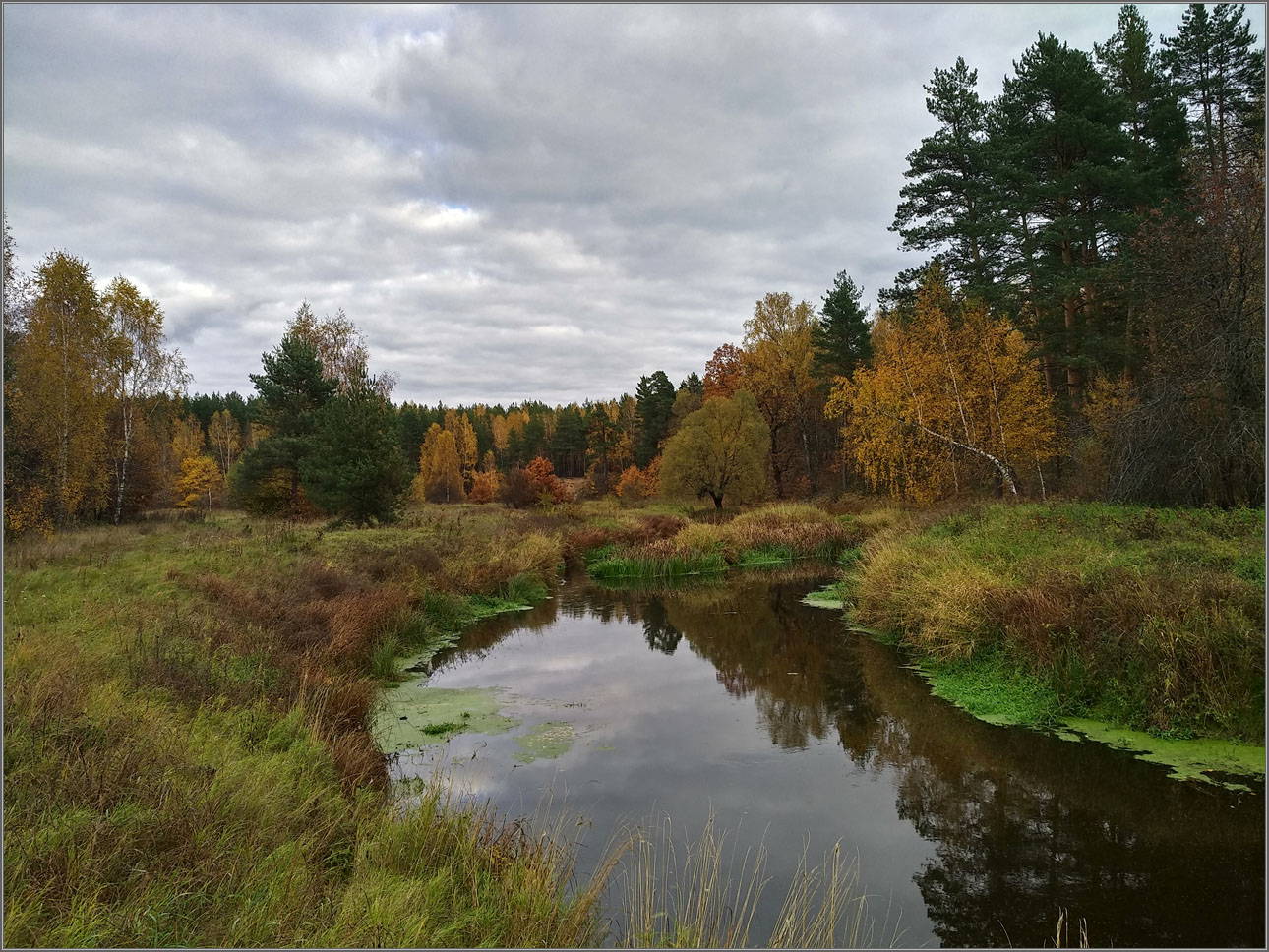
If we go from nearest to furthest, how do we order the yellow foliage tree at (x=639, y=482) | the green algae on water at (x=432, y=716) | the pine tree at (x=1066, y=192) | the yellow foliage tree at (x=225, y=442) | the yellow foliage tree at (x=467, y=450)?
the green algae on water at (x=432, y=716) < the pine tree at (x=1066, y=192) < the yellow foliage tree at (x=639, y=482) < the yellow foliage tree at (x=225, y=442) < the yellow foliage tree at (x=467, y=450)

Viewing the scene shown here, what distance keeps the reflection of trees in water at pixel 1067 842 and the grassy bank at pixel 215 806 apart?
3.49 metres

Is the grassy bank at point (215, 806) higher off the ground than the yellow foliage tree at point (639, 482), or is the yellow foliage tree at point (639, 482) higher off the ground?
the yellow foliage tree at point (639, 482)

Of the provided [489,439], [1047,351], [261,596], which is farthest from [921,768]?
[489,439]

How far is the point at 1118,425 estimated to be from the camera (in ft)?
47.8

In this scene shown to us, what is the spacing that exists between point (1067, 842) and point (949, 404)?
19.6 meters

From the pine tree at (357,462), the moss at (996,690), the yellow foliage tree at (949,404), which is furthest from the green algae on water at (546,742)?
the yellow foliage tree at (949,404)

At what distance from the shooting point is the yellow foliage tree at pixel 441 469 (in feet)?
215

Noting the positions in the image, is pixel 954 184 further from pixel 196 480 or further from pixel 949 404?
pixel 196 480

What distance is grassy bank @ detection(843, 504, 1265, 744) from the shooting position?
7.80 m

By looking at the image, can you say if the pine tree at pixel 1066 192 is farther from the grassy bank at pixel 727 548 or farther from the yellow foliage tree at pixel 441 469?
the yellow foliage tree at pixel 441 469

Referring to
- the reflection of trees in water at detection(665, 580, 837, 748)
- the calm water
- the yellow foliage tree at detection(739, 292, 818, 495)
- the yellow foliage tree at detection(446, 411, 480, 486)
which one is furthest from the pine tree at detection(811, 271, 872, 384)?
the yellow foliage tree at detection(446, 411, 480, 486)

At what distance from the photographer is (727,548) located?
25953 mm

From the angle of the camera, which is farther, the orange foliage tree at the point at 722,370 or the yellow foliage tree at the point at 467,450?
the yellow foliage tree at the point at 467,450

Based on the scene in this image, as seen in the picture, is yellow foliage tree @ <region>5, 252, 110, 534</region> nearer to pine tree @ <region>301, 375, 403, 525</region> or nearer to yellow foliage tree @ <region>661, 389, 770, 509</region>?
pine tree @ <region>301, 375, 403, 525</region>
